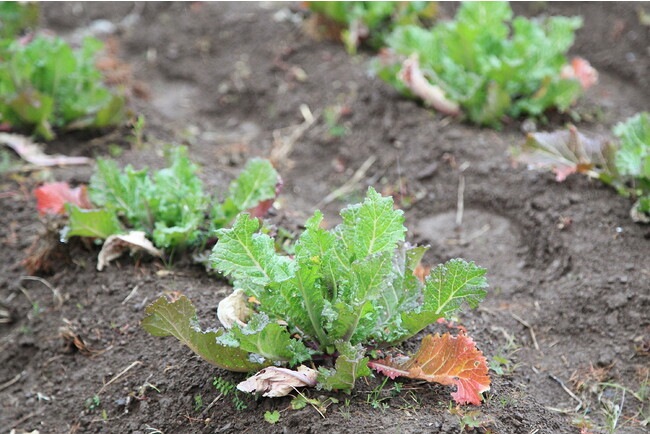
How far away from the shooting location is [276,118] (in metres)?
4.96

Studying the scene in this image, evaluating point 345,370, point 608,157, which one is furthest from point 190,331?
point 608,157

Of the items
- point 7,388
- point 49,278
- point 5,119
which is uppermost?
point 5,119

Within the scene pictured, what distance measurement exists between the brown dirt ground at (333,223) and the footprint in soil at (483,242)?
0.4 inches

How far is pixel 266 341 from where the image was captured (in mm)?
2150

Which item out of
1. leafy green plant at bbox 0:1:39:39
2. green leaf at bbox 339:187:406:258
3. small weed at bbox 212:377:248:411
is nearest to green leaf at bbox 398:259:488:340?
green leaf at bbox 339:187:406:258

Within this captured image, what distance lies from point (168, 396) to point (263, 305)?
53 cm

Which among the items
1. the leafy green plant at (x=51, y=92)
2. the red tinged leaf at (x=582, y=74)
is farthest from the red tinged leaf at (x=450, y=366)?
the leafy green plant at (x=51, y=92)

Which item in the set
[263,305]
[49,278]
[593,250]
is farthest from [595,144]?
[49,278]

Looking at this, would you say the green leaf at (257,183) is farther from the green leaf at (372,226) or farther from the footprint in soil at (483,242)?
the footprint in soil at (483,242)

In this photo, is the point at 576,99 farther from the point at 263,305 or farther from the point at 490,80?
the point at 263,305

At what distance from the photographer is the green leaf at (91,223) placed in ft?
9.46

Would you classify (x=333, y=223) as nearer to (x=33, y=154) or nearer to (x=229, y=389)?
(x=229, y=389)

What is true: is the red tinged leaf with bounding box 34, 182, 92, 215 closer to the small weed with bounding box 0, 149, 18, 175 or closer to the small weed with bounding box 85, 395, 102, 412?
the small weed with bounding box 0, 149, 18, 175

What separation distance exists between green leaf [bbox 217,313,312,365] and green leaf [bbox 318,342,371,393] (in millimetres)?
119
